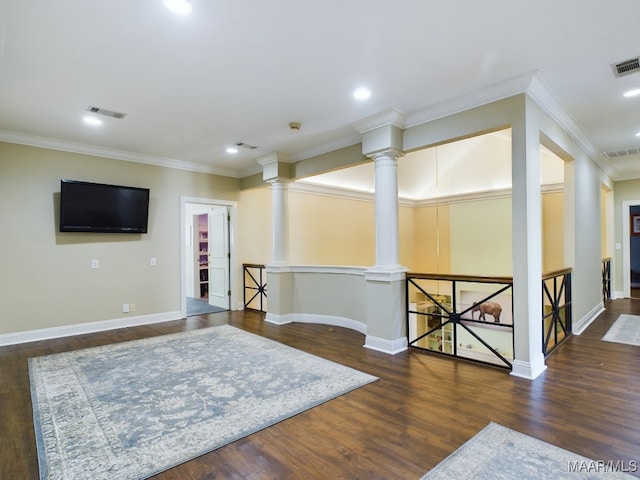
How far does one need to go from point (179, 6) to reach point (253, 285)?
5156mm

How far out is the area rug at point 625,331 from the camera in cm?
420

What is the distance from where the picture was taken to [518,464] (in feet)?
6.18

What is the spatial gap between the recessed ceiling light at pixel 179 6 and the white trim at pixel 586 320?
5.47 m

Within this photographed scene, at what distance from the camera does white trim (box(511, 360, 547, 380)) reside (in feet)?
9.97

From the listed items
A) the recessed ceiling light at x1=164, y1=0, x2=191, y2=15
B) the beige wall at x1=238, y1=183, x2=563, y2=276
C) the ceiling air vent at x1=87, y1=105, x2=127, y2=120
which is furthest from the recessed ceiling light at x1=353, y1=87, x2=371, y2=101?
the beige wall at x1=238, y1=183, x2=563, y2=276

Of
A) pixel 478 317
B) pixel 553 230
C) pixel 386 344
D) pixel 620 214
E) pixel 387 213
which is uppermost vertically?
pixel 620 214

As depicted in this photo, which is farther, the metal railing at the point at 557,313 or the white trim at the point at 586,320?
the white trim at the point at 586,320

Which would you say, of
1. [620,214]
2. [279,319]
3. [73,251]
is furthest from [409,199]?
[73,251]

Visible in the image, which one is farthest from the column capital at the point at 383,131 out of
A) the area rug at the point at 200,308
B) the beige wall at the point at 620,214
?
the beige wall at the point at 620,214

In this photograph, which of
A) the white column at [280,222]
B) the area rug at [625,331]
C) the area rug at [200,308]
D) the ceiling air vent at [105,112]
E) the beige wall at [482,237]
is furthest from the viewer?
the beige wall at [482,237]

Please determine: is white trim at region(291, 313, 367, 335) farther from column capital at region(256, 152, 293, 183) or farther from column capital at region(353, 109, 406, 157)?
column capital at region(353, 109, 406, 157)

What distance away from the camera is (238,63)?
2.75 m

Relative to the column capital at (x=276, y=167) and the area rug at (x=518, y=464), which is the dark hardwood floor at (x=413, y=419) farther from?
the column capital at (x=276, y=167)

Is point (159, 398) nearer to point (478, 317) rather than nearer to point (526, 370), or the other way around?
point (526, 370)
